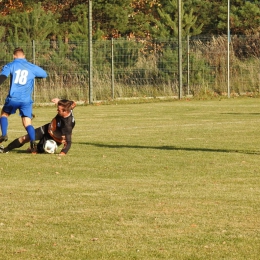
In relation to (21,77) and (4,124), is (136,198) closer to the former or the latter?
(21,77)

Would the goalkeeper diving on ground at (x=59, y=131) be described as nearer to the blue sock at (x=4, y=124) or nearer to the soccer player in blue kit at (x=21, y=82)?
the soccer player in blue kit at (x=21, y=82)

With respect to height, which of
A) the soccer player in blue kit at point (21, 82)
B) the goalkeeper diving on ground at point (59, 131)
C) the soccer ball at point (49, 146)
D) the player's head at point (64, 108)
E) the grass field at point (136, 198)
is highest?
the soccer player in blue kit at point (21, 82)

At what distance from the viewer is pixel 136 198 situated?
1052 cm

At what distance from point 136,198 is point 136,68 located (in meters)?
26.2

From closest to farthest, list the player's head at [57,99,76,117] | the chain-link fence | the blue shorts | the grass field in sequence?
the grass field, the player's head at [57,99,76,117], the blue shorts, the chain-link fence

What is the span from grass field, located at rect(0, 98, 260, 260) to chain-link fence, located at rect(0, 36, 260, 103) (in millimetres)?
14596

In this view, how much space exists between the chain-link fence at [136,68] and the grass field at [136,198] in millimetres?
14596

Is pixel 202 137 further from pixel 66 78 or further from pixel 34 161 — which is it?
pixel 66 78

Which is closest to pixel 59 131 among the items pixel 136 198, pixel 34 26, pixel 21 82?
pixel 21 82

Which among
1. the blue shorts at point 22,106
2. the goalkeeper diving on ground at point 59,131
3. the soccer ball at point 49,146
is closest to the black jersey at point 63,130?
the goalkeeper diving on ground at point 59,131

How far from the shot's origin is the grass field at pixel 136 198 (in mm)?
7906

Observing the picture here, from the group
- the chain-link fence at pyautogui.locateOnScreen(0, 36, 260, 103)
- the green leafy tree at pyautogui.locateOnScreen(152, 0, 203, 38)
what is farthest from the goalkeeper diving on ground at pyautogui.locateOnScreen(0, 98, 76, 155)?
the green leafy tree at pyautogui.locateOnScreen(152, 0, 203, 38)

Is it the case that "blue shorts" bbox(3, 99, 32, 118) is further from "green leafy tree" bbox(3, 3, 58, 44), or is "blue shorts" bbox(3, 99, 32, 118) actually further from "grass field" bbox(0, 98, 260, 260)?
"green leafy tree" bbox(3, 3, 58, 44)

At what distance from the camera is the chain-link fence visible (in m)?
34.8
